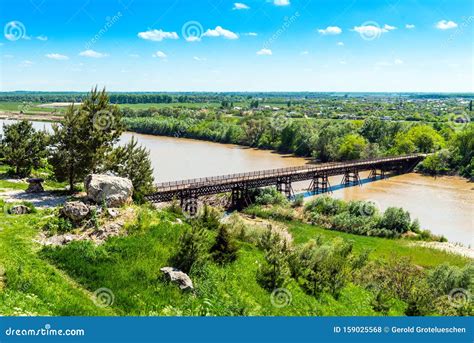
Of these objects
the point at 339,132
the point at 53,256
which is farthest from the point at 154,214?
the point at 339,132

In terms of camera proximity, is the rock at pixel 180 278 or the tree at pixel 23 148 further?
the tree at pixel 23 148

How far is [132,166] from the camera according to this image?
26.5 m

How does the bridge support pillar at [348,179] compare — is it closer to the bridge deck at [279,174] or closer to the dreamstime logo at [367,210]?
the bridge deck at [279,174]

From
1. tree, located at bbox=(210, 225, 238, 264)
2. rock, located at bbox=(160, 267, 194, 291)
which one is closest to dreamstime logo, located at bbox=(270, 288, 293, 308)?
tree, located at bbox=(210, 225, 238, 264)

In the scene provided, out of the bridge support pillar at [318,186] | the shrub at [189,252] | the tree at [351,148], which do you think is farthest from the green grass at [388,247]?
the tree at [351,148]

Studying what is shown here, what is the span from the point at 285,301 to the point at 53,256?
8.49 meters

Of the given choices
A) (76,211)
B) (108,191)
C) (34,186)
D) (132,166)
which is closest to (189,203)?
(132,166)

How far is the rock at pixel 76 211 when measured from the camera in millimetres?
18078

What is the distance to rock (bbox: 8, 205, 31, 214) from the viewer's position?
19.8 meters

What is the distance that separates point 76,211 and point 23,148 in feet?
52.1

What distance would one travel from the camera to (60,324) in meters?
10.7

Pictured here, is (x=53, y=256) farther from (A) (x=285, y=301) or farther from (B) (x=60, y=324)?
(A) (x=285, y=301)

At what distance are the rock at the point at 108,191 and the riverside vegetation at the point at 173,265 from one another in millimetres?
720

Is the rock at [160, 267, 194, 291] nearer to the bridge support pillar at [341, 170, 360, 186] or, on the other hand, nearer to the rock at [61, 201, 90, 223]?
the rock at [61, 201, 90, 223]
